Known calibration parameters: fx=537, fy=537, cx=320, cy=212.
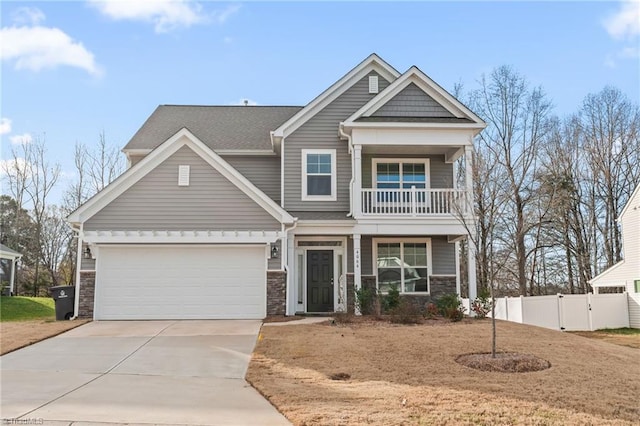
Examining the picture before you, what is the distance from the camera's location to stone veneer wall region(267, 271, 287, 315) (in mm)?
15609

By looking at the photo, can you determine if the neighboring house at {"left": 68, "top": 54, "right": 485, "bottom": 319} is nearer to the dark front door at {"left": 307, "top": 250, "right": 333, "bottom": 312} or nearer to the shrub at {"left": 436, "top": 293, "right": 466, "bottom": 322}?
the dark front door at {"left": 307, "top": 250, "right": 333, "bottom": 312}

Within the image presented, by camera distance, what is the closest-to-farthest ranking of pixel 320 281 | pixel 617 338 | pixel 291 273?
pixel 291 273 → pixel 320 281 → pixel 617 338

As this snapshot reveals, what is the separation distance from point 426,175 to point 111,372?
12.6 metres

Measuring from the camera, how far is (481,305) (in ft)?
54.3

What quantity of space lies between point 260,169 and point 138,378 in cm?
1151

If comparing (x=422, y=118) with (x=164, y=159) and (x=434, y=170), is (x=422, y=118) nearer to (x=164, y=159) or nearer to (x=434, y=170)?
(x=434, y=170)

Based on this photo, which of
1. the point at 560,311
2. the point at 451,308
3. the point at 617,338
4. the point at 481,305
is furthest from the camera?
the point at 560,311

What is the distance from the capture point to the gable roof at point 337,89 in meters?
18.2

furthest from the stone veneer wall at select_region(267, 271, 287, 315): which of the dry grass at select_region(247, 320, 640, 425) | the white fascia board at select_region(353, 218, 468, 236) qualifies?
the white fascia board at select_region(353, 218, 468, 236)

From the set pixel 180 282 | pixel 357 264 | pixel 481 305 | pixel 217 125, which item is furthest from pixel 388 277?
pixel 217 125

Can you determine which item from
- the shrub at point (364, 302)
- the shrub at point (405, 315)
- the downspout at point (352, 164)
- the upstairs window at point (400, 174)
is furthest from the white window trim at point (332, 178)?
the shrub at point (405, 315)

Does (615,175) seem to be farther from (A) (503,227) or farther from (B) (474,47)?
(B) (474,47)

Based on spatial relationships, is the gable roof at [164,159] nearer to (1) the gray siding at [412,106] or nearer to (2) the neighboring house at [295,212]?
(2) the neighboring house at [295,212]

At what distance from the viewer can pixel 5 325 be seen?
49.5 feet
